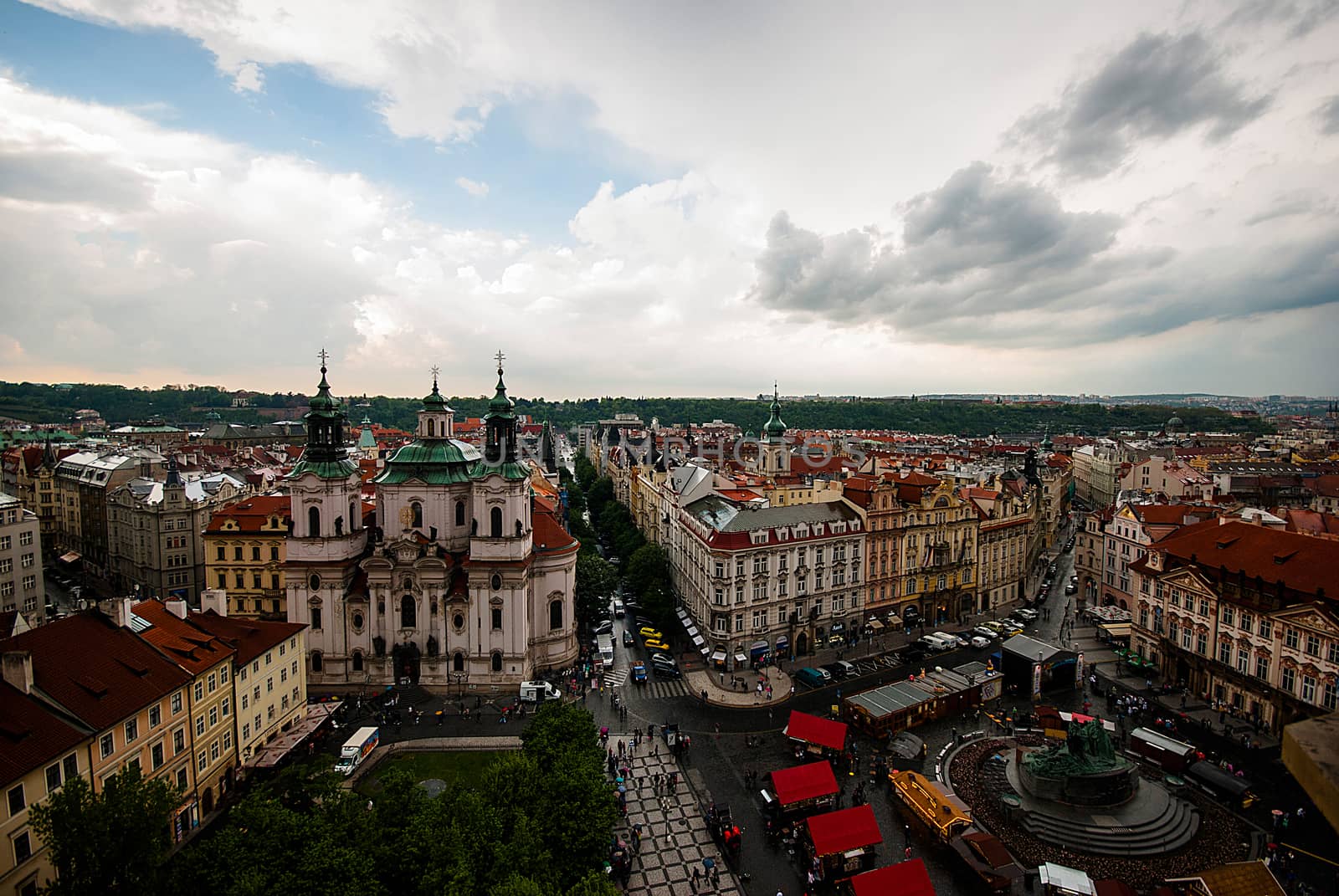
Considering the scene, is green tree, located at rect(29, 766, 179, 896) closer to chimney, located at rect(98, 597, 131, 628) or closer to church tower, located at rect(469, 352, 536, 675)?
chimney, located at rect(98, 597, 131, 628)

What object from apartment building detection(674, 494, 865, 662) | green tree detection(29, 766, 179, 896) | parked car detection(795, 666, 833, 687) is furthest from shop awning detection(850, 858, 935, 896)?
apartment building detection(674, 494, 865, 662)

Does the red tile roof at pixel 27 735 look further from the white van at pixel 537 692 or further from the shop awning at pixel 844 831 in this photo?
the shop awning at pixel 844 831

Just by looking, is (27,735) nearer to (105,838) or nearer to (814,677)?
(105,838)

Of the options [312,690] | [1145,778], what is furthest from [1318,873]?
[312,690]

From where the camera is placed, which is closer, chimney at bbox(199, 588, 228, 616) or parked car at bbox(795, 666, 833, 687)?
chimney at bbox(199, 588, 228, 616)

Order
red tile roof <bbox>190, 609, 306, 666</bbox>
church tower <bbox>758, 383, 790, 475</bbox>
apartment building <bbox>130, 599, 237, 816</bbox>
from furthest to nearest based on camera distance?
church tower <bbox>758, 383, 790, 475</bbox>, red tile roof <bbox>190, 609, 306, 666</bbox>, apartment building <bbox>130, 599, 237, 816</bbox>

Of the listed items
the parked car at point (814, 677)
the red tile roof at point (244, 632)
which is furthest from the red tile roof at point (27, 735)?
the parked car at point (814, 677)
